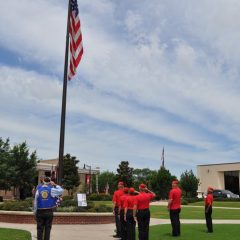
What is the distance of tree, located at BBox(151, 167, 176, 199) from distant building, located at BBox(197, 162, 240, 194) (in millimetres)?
22521

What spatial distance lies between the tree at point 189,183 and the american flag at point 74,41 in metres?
44.6

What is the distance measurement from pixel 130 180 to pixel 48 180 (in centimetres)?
6786

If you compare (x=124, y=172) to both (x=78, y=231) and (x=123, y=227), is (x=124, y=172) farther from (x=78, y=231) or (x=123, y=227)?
(x=123, y=227)

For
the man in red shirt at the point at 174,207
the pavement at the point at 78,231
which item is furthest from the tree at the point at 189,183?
the man in red shirt at the point at 174,207

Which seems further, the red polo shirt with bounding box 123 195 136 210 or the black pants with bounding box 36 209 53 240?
the red polo shirt with bounding box 123 195 136 210

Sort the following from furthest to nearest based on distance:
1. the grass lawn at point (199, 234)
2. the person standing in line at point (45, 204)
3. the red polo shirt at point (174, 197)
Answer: the red polo shirt at point (174, 197), the grass lawn at point (199, 234), the person standing in line at point (45, 204)

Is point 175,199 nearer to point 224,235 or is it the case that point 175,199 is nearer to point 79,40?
point 224,235

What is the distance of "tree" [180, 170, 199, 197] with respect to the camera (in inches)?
2485

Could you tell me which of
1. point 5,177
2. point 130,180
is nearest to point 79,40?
point 5,177

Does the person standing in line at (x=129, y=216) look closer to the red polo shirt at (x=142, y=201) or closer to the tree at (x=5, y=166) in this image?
the red polo shirt at (x=142, y=201)

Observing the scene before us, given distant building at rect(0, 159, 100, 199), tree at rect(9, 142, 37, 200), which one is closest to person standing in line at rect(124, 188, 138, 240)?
tree at rect(9, 142, 37, 200)

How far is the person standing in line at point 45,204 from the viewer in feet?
38.2

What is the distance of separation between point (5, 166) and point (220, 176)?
146ft

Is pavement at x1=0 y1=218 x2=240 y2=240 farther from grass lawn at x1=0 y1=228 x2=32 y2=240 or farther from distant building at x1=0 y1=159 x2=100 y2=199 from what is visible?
distant building at x1=0 y1=159 x2=100 y2=199
